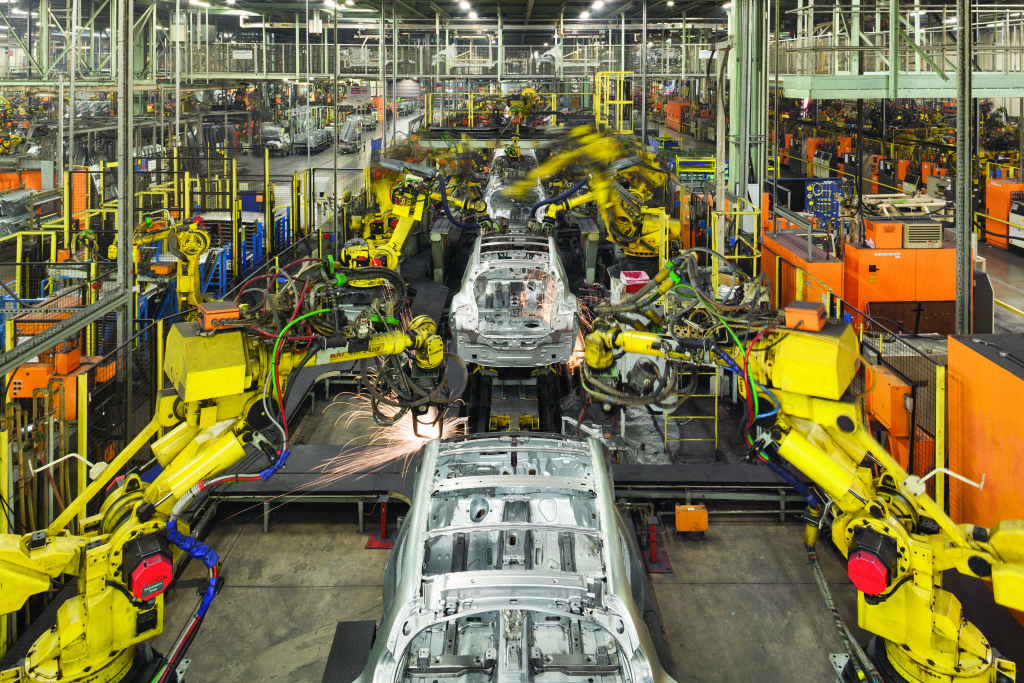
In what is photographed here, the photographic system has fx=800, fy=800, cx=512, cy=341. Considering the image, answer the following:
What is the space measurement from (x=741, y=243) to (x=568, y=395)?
135 inches

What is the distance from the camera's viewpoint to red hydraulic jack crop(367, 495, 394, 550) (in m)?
6.50

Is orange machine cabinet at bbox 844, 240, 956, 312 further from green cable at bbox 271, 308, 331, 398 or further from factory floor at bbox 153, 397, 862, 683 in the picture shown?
green cable at bbox 271, 308, 331, 398

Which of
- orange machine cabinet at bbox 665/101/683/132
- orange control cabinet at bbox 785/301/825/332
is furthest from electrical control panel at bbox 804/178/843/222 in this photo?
orange machine cabinet at bbox 665/101/683/132

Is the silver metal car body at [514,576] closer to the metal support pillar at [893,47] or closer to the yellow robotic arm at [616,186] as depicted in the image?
the yellow robotic arm at [616,186]

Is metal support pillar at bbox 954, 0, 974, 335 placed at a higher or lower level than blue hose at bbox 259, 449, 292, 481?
higher

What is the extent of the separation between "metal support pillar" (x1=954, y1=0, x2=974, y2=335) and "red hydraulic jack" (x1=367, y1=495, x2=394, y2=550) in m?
4.83

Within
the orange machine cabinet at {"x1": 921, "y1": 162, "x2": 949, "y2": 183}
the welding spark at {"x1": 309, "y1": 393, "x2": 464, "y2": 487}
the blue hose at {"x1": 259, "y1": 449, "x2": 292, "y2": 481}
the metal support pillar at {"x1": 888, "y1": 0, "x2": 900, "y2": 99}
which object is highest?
the metal support pillar at {"x1": 888, "y1": 0, "x2": 900, "y2": 99}

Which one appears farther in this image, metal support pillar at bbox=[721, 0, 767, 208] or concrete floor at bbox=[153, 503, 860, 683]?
metal support pillar at bbox=[721, 0, 767, 208]

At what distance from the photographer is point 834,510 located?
15.0 feet

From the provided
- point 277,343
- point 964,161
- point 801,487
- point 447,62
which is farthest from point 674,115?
point 277,343

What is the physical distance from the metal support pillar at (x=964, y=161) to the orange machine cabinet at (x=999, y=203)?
1225 centimetres

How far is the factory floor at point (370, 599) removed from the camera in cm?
509

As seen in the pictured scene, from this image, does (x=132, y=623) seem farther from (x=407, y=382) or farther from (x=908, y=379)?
(x=908, y=379)

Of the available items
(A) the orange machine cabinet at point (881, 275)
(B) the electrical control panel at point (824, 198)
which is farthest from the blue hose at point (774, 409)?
(B) the electrical control panel at point (824, 198)
